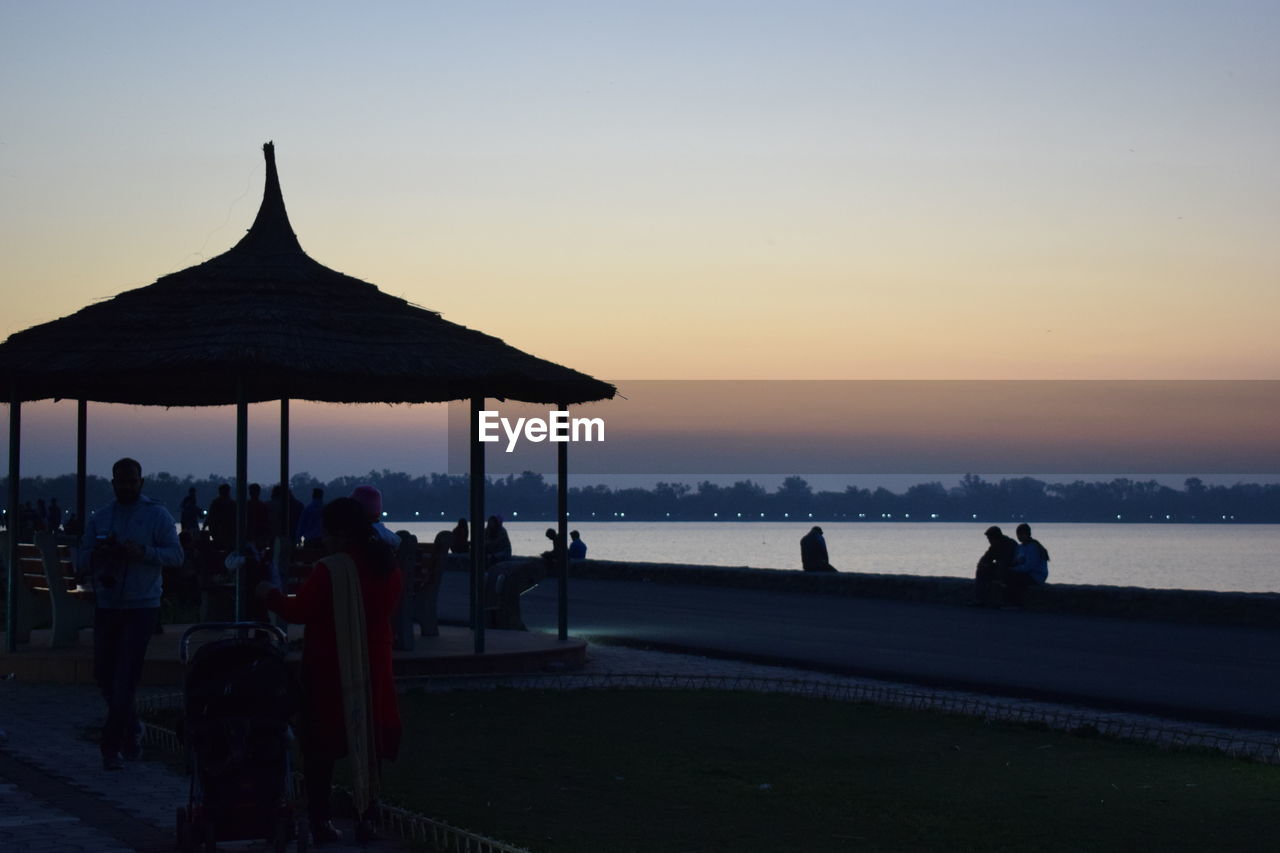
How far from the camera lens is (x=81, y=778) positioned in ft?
30.9

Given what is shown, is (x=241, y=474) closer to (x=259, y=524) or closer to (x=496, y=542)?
(x=259, y=524)

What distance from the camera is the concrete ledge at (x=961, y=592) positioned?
22625 millimetres

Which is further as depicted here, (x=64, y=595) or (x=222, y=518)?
(x=222, y=518)

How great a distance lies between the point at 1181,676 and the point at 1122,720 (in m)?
3.67

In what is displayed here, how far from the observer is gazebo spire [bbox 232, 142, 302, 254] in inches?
689

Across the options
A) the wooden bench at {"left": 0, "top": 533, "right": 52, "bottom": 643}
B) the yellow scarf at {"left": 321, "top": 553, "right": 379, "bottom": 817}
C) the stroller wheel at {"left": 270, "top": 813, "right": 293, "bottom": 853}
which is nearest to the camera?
the stroller wheel at {"left": 270, "top": 813, "right": 293, "bottom": 853}

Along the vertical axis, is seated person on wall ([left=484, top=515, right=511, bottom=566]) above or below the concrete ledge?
above

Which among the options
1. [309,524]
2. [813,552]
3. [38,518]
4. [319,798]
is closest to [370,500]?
[319,798]

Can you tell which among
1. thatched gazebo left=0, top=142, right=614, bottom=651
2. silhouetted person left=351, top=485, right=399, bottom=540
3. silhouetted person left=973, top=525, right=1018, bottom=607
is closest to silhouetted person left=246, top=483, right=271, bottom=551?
thatched gazebo left=0, top=142, right=614, bottom=651

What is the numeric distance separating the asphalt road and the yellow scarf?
25.2 feet

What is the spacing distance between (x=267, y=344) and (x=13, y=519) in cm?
298

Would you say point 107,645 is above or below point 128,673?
above

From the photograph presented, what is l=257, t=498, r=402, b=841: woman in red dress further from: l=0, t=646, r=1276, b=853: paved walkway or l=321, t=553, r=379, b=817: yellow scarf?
l=0, t=646, r=1276, b=853: paved walkway

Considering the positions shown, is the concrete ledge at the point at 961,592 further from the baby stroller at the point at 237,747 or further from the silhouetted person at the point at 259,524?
the baby stroller at the point at 237,747
